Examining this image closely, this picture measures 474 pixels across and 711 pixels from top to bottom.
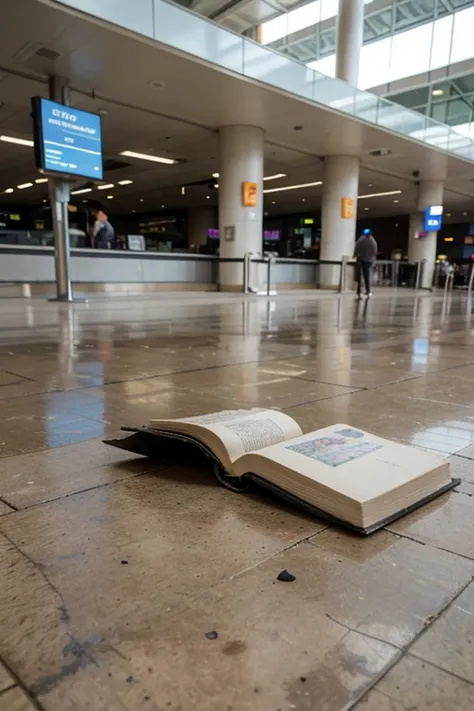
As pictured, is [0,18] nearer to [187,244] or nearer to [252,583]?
[252,583]

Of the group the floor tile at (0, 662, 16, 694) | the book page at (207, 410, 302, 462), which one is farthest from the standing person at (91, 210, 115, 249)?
the floor tile at (0, 662, 16, 694)

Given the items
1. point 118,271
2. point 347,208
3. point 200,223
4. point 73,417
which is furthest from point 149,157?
point 73,417

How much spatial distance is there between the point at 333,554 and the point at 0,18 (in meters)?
9.79

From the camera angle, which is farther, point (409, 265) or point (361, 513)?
point (409, 265)

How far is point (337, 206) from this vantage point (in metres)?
17.5

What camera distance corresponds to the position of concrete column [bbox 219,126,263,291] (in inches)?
561

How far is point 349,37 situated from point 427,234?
9494 mm

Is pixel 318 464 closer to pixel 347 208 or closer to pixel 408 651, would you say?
pixel 408 651

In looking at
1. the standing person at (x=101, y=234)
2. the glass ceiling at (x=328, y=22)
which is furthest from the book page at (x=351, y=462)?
the glass ceiling at (x=328, y=22)

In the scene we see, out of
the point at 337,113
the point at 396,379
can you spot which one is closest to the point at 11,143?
the point at 337,113

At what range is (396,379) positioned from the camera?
3.18 meters

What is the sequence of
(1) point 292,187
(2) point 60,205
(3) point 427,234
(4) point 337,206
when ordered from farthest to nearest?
(1) point 292,187
(3) point 427,234
(4) point 337,206
(2) point 60,205

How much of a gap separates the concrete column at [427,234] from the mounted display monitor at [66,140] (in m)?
16.2

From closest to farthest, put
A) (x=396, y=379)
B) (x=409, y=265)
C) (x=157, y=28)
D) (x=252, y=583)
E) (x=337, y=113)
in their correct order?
(x=252, y=583) → (x=396, y=379) → (x=157, y=28) → (x=337, y=113) → (x=409, y=265)
